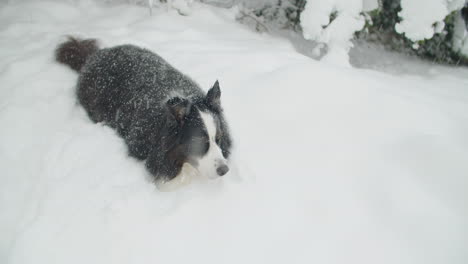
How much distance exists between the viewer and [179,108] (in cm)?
289

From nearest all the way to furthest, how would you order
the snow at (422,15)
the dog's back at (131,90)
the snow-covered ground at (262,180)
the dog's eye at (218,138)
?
the snow-covered ground at (262,180), the dog's eye at (218,138), the dog's back at (131,90), the snow at (422,15)

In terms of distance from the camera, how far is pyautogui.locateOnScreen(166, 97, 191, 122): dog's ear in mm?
2891

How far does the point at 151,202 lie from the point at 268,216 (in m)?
1.04

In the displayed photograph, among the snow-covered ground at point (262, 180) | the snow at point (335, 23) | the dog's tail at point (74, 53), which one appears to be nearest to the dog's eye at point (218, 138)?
the snow-covered ground at point (262, 180)

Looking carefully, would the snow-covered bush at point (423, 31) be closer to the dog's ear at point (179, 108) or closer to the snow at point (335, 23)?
the snow at point (335, 23)

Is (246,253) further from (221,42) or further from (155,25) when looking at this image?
(155,25)

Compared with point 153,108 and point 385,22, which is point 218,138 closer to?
point 153,108

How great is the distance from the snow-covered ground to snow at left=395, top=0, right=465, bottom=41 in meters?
0.98

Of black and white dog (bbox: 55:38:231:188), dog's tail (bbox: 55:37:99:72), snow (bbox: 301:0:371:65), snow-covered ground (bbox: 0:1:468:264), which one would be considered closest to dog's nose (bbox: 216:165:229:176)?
black and white dog (bbox: 55:38:231:188)

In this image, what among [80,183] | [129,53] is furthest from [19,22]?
[80,183]

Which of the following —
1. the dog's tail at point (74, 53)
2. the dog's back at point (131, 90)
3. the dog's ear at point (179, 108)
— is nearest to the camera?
the dog's ear at point (179, 108)

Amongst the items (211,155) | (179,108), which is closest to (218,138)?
(211,155)

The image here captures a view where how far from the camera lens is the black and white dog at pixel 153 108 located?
117 inches

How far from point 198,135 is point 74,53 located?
3.02 metres
